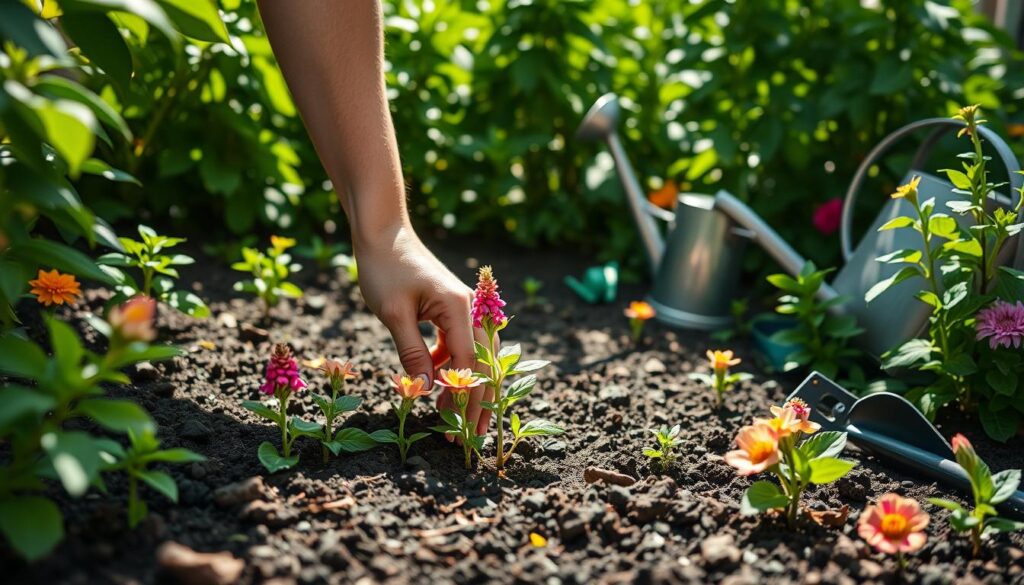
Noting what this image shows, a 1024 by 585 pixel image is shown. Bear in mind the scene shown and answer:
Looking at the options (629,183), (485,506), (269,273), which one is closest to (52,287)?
(269,273)

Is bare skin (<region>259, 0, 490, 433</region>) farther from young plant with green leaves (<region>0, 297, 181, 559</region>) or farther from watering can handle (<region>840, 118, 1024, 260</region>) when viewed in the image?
watering can handle (<region>840, 118, 1024, 260</region>)

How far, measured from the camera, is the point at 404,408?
1427 millimetres

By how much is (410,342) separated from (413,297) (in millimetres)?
73

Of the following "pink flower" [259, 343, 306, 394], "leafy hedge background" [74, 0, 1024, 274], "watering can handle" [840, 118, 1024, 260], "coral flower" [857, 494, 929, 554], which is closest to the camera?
"coral flower" [857, 494, 929, 554]

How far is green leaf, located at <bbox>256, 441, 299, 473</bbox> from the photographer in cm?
133

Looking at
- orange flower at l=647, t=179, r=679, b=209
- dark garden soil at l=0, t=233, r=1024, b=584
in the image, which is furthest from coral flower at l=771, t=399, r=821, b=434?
orange flower at l=647, t=179, r=679, b=209

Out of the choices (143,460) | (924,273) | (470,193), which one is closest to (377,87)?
(143,460)

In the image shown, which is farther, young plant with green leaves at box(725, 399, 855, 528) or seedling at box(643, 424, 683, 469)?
seedling at box(643, 424, 683, 469)

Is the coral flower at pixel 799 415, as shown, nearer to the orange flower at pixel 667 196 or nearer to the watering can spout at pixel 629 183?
the watering can spout at pixel 629 183

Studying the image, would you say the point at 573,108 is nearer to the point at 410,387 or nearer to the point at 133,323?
the point at 410,387

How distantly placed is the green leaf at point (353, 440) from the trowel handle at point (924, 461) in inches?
33.6

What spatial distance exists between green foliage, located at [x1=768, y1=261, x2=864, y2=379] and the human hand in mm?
777

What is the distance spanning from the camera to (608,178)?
2.76 metres

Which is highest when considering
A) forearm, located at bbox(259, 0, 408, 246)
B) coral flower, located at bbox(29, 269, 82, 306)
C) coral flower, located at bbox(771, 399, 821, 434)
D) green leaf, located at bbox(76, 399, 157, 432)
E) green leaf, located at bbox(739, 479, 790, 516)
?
forearm, located at bbox(259, 0, 408, 246)
